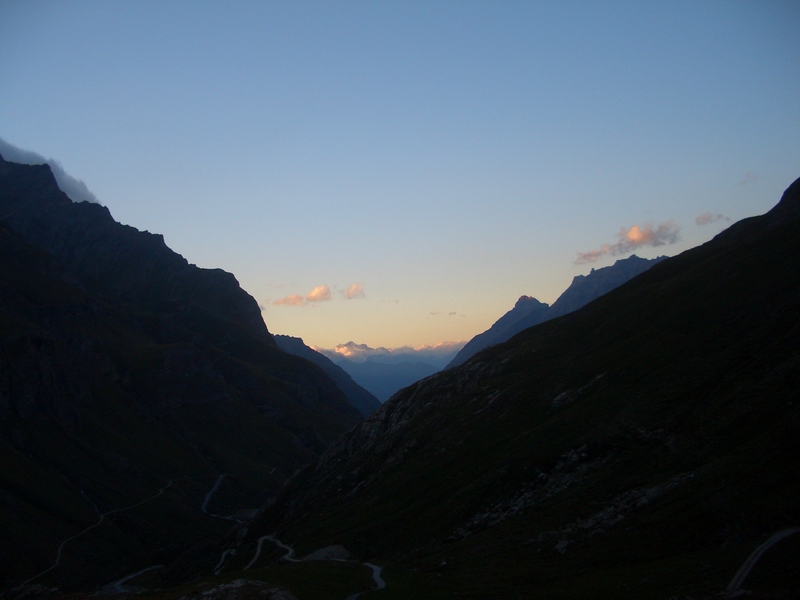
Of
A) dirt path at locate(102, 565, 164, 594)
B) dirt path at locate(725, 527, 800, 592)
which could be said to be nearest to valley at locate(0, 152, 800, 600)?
dirt path at locate(725, 527, 800, 592)

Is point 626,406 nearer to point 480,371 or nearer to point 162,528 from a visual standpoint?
point 480,371

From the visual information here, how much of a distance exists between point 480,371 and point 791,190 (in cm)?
8997

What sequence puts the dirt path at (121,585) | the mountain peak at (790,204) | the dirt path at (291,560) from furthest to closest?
the mountain peak at (790,204)
the dirt path at (121,585)
the dirt path at (291,560)

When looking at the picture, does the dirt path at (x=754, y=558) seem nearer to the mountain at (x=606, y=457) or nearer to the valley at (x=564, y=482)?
the valley at (x=564, y=482)

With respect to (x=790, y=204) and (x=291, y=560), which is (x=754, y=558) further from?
(x=790, y=204)

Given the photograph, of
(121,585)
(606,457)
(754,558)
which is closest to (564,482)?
(606,457)

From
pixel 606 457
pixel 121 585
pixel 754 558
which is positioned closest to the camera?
pixel 754 558

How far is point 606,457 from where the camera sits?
7669 cm

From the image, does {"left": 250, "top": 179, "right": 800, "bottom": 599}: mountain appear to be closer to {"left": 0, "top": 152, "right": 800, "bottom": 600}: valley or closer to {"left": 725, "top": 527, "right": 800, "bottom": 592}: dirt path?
{"left": 0, "top": 152, "right": 800, "bottom": 600}: valley

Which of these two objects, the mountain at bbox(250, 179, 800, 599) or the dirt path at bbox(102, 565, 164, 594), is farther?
the dirt path at bbox(102, 565, 164, 594)

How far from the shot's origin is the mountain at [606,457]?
49.3 meters

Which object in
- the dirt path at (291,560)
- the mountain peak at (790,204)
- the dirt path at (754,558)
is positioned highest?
the mountain peak at (790,204)

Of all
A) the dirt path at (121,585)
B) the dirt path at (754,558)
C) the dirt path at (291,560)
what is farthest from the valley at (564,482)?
the dirt path at (121,585)

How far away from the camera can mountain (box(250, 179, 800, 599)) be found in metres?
49.3
